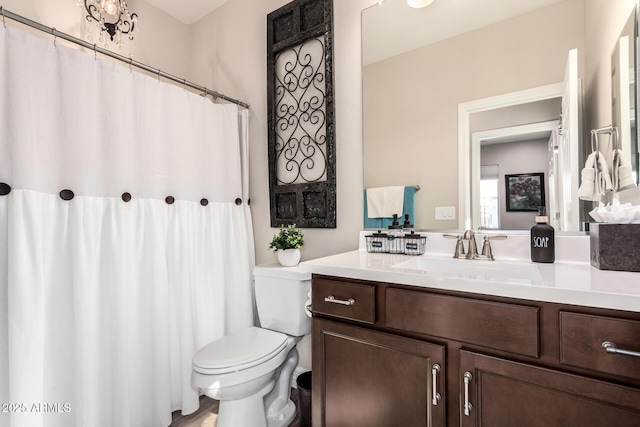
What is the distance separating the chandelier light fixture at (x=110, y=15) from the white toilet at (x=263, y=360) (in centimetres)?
173

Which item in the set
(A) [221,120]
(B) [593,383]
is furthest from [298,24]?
(B) [593,383]

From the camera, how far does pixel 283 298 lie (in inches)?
65.5

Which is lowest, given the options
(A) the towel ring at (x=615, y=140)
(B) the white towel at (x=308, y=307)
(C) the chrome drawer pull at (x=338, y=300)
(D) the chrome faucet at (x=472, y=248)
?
(B) the white towel at (x=308, y=307)

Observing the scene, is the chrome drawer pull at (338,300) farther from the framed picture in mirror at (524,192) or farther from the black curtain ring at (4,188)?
the black curtain ring at (4,188)

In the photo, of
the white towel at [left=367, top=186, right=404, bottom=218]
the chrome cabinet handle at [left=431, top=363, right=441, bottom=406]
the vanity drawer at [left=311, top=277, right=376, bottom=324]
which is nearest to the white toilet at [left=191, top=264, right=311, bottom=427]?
the vanity drawer at [left=311, top=277, right=376, bottom=324]

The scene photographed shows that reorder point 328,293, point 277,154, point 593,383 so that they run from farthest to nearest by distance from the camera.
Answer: point 277,154
point 328,293
point 593,383

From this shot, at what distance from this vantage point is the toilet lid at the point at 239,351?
4.35 ft

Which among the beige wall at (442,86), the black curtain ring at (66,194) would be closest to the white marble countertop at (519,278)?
the beige wall at (442,86)

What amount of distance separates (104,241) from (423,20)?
191 cm

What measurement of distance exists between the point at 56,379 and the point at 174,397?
615 mm

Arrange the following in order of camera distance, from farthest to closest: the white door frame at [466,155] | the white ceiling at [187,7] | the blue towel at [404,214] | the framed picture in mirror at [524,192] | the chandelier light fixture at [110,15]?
the white ceiling at [187,7] → the chandelier light fixture at [110,15] → the blue towel at [404,214] → the white door frame at [466,155] → the framed picture in mirror at [524,192]

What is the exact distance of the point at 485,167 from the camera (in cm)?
140

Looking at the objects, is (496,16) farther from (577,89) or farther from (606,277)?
(606,277)

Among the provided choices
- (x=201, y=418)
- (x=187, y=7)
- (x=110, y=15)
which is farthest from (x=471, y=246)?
(x=187, y=7)
